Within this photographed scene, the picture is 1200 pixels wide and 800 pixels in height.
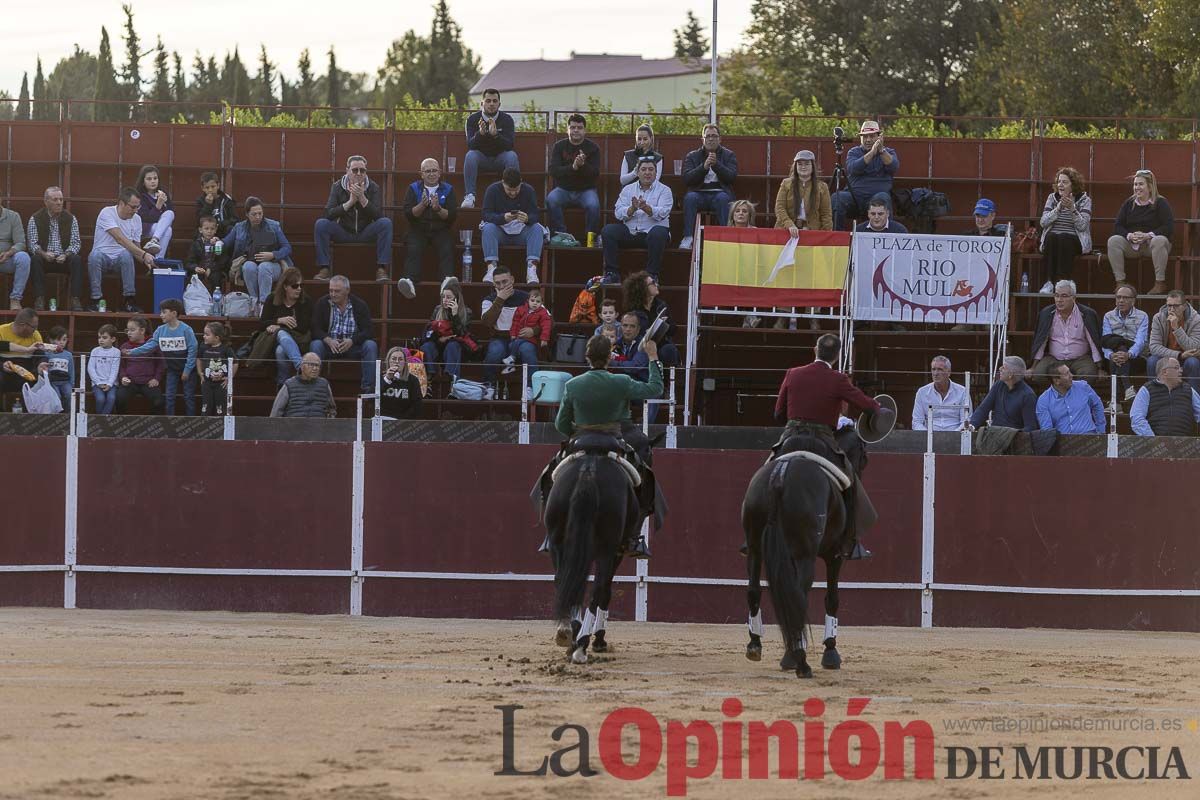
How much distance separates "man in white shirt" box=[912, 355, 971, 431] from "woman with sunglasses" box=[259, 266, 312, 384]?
6051 millimetres

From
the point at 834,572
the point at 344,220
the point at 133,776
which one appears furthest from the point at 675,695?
the point at 344,220

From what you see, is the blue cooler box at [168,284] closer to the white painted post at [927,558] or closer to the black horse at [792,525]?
the white painted post at [927,558]

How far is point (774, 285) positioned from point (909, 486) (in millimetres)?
3127

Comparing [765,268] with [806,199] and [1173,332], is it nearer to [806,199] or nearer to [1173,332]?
[806,199]

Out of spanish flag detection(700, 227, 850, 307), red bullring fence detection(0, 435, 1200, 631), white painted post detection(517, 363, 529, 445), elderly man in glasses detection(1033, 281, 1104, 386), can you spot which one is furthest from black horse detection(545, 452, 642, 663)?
elderly man in glasses detection(1033, 281, 1104, 386)

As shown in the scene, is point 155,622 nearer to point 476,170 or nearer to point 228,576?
point 228,576

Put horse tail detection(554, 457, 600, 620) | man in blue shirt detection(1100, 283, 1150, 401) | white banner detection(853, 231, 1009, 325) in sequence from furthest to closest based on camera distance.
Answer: white banner detection(853, 231, 1009, 325), man in blue shirt detection(1100, 283, 1150, 401), horse tail detection(554, 457, 600, 620)

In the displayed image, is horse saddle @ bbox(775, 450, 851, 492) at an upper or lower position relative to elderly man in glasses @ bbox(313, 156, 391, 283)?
lower

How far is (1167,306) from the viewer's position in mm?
17344

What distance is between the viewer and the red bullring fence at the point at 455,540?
15.9 m

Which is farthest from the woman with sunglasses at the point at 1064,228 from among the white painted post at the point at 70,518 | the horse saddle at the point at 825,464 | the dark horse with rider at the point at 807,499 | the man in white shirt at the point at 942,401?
the white painted post at the point at 70,518

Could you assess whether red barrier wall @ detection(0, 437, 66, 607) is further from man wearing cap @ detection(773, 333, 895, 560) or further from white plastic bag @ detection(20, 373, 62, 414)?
man wearing cap @ detection(773, 333, 895, 560)

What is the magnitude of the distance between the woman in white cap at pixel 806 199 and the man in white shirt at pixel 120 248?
6.93 meters

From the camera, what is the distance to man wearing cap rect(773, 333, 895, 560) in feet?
36.7
